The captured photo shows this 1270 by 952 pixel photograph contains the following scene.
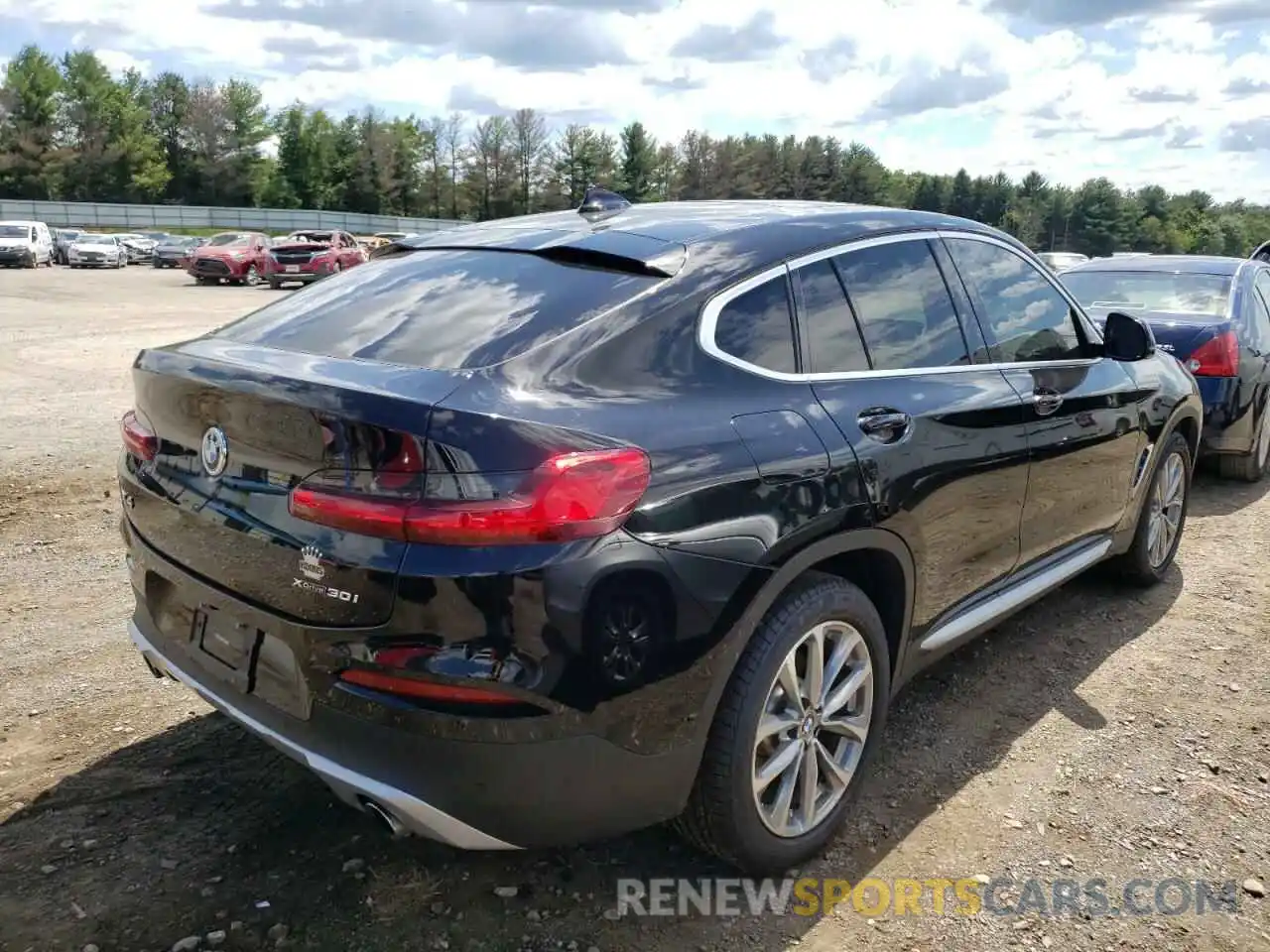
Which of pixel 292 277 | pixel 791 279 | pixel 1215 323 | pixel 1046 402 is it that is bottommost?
pixel 292 277

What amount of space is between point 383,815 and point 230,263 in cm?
3151

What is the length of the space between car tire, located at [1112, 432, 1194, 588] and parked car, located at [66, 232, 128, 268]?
41.9 meters

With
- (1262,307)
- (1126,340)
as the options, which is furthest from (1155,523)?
(1262,307)

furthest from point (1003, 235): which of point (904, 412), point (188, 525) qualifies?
point (188, 525)

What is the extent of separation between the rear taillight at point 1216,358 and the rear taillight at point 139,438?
6319 millimetres

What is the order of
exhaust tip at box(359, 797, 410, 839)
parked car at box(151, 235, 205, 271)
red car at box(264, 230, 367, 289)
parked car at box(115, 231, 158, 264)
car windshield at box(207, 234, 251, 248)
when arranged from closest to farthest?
1. exhaust tip at box(359, 797, 410, 839)
2. red car at box(264, 230, 367, 289)
3. car windshield at box(207, 234, 251, 248)
4. parked car at box(151, 235, 205, 271)
5. parked car at box(115, 231, 158, 264)

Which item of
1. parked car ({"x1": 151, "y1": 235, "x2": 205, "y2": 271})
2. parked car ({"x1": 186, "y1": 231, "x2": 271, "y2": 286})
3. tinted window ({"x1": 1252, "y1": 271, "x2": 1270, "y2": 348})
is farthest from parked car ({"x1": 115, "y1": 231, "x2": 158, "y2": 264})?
tinted window ({"x1": 1252, "y1": 271, "x2": 1270, "y2": 348})

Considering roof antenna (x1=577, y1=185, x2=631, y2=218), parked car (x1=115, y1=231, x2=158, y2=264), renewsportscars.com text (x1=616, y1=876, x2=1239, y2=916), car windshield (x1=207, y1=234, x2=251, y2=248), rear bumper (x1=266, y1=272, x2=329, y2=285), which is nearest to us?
renewsportscars.com text (x1=616, y1=876, x2=1239, y2=916)

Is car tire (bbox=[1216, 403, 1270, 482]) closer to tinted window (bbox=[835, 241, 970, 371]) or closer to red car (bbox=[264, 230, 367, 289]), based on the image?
tinted window (bbox=[835, 241, 970, 371])

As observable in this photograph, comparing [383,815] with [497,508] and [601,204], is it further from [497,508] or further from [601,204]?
[601,204]

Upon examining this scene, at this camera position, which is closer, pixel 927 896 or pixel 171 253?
pixel 927 896

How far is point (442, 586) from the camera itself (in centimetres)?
222

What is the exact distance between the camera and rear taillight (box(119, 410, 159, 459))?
9.59 ft

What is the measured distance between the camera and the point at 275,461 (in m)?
2.46
